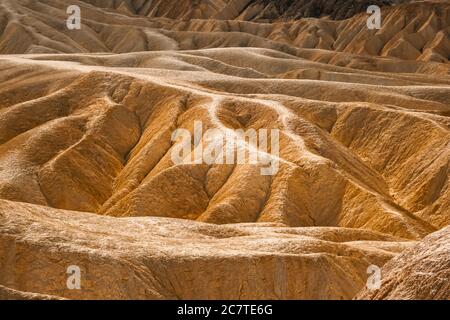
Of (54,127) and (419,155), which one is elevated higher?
(54,127)

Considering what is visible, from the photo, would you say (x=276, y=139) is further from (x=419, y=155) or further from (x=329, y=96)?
(x=329, y=96)

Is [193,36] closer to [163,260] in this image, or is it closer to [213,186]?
[213,186]

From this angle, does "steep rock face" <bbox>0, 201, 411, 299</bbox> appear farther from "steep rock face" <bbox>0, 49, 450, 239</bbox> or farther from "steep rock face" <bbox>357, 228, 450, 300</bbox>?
"steep rock face" <bbox>0, 49, 450, 239</bbox>

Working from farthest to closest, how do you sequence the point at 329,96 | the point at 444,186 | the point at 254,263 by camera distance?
the point at 329,96 < the point at 444,186 < the point at 254,263

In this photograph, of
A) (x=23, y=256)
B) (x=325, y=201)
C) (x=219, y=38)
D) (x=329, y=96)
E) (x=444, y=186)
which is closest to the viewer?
(x=23, y=256)

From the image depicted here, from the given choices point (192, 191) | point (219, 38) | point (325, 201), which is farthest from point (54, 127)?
point (219, 38)

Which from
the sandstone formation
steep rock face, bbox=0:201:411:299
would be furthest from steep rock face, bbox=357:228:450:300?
steep rock face, bbox=0:201:411:299
